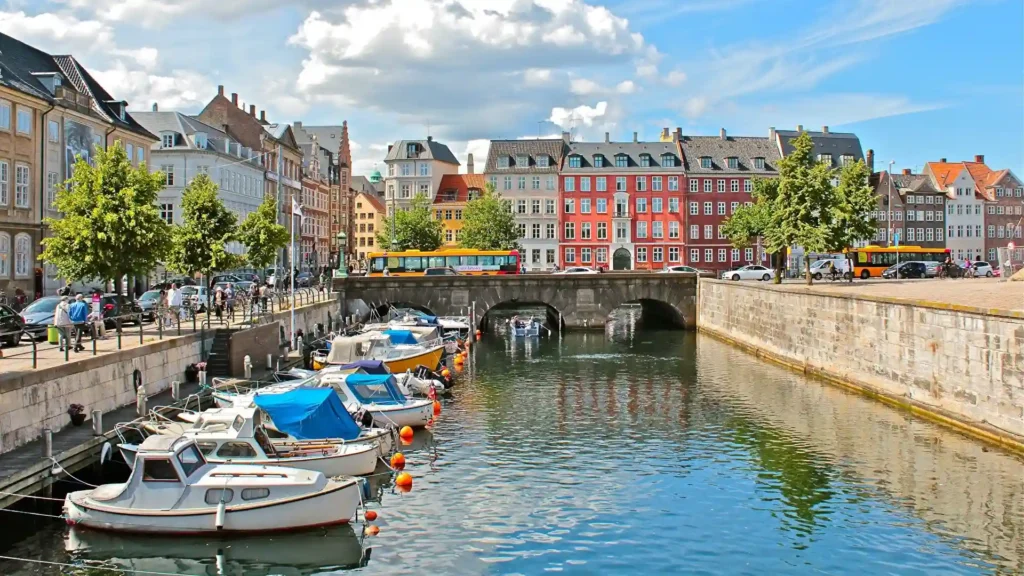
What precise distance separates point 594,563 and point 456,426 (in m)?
16.0

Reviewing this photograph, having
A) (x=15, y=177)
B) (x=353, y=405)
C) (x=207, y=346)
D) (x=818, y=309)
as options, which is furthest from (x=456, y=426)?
(x=15, y=177)

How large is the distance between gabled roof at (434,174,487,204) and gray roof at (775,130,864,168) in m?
40.1

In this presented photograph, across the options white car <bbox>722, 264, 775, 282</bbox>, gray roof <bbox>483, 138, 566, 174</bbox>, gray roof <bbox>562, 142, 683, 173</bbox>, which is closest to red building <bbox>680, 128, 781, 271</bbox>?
gray roof <bbox>562, 142, 683, 173</bbox>

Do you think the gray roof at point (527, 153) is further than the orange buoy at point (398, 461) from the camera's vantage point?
Yes

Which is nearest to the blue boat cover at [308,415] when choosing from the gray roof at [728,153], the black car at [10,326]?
the black car at [10,326]

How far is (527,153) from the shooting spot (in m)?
118

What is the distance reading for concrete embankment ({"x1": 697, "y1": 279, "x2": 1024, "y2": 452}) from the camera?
29.4 meters

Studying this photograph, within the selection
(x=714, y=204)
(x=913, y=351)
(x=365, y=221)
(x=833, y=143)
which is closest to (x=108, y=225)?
(x=913, y=351)

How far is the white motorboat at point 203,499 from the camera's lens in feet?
71.6

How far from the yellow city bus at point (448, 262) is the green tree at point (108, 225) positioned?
44.2m

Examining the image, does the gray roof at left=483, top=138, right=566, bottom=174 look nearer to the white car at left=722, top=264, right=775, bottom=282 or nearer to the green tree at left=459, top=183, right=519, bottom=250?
the green tree at left=459, top=183, right=519, bottom=250

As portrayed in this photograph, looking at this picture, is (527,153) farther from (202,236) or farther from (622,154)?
(202,236)

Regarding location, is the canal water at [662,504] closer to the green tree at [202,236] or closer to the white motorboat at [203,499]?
the white motorboat at [203,499]

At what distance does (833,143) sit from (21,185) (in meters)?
98.4
